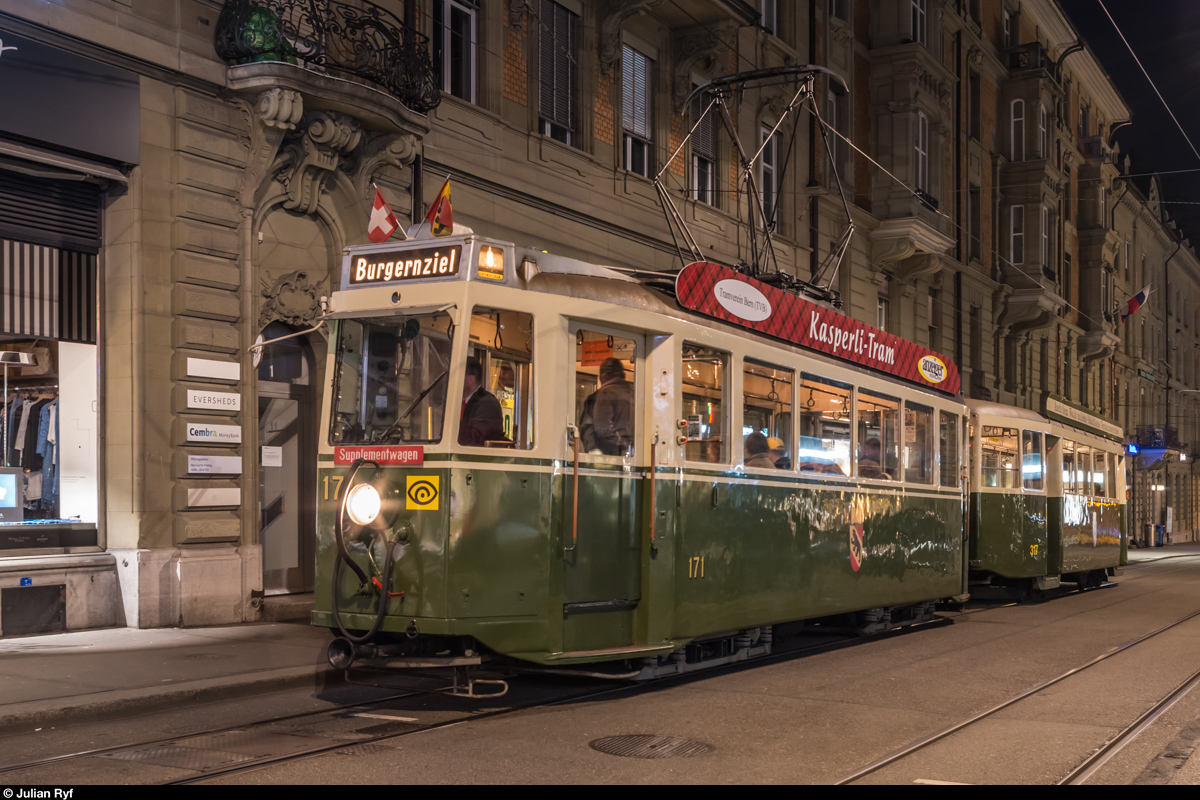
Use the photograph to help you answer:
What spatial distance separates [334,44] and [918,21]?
20671 mm

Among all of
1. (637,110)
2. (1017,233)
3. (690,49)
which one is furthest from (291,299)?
(1017,233)

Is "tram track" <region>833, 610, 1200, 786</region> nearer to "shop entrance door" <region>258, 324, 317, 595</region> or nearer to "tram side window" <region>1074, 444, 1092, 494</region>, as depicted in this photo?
"shop entrance door" <region>258, 324, 317, 595</region>

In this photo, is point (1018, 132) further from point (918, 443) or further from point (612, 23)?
point (918, 443)

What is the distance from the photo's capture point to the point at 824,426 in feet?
36.9

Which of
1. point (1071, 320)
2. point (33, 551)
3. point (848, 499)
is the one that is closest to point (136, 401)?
point (33, 551)

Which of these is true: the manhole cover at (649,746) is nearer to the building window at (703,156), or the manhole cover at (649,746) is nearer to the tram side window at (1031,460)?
the tram side window at (1031,460)

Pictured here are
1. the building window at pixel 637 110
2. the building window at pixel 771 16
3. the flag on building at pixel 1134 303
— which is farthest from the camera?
the flag on building at pixel 1134 303

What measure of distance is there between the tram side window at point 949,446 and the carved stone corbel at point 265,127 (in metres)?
8.00

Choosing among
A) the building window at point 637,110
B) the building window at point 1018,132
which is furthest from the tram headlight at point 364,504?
the building window at point 1018,132

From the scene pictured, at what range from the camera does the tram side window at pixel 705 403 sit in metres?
9.24

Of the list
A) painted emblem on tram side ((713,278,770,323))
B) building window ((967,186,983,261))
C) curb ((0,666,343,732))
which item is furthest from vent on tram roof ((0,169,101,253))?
building window ((967,186,983,261))

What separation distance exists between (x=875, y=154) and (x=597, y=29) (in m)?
11.6

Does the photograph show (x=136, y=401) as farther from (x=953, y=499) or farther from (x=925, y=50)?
(x=925, y=50)

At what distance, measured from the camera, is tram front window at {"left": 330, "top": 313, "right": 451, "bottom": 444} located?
8039mm
